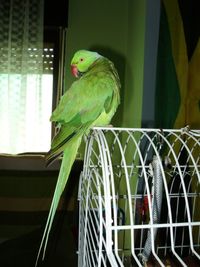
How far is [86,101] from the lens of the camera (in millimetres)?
715

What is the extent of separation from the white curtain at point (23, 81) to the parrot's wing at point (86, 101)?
161 cm

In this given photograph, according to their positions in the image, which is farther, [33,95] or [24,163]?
[33,95]

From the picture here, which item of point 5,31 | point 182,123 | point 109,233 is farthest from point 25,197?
point 5,31

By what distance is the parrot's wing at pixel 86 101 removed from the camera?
0.70 meters

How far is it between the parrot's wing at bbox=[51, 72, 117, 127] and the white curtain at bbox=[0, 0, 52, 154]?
1.61 m

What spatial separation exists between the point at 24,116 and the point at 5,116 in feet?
0.44

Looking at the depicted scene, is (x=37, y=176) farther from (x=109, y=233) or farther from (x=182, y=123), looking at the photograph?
(x=109, y=233)

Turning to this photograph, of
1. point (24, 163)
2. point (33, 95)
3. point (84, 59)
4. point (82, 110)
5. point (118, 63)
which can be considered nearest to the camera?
point (82, 110)

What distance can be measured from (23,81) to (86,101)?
5.42ft

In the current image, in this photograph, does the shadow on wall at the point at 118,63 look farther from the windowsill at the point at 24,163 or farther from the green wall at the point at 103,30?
the windowsill at the point at 24,163

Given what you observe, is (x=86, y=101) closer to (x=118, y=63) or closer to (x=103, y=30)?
(x=118, y=63)

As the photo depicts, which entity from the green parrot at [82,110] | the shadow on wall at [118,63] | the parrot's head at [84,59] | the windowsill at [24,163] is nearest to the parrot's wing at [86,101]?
the green parrot at [82,110]

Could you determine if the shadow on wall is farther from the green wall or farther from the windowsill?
the windowsill

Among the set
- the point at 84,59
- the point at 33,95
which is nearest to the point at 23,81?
the point at 33,95
